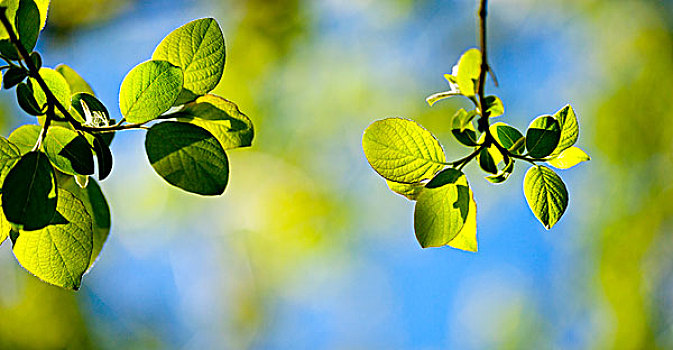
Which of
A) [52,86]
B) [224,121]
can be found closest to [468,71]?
[224,121]

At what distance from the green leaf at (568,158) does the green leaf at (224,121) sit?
0.21 meters

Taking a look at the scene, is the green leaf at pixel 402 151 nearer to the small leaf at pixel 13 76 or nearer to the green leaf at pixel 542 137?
the green leaf at pixel 542 137

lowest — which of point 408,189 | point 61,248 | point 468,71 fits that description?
point 61,248

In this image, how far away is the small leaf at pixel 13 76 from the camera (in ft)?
1.02

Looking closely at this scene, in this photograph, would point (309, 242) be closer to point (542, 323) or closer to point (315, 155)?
point (315, 155)

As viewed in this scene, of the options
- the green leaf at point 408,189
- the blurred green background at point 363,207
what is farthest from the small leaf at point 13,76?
the blurred green background at point 363,207

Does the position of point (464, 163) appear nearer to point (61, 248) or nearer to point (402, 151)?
point (402, 151)

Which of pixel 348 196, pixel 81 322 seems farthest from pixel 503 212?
pixel 81 322

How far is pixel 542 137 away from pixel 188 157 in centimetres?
23

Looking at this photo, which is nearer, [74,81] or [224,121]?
[224,121]

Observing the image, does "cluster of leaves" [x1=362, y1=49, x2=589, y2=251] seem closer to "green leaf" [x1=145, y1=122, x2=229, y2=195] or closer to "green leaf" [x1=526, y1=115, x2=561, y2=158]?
"green leaf" [x1=526, y1=115, x2=561, y2=158]

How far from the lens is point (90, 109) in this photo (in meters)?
0.33

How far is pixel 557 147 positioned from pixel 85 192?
0.35 metres

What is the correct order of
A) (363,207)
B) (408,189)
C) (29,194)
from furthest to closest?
(363,207), (408,189), (29,194)
